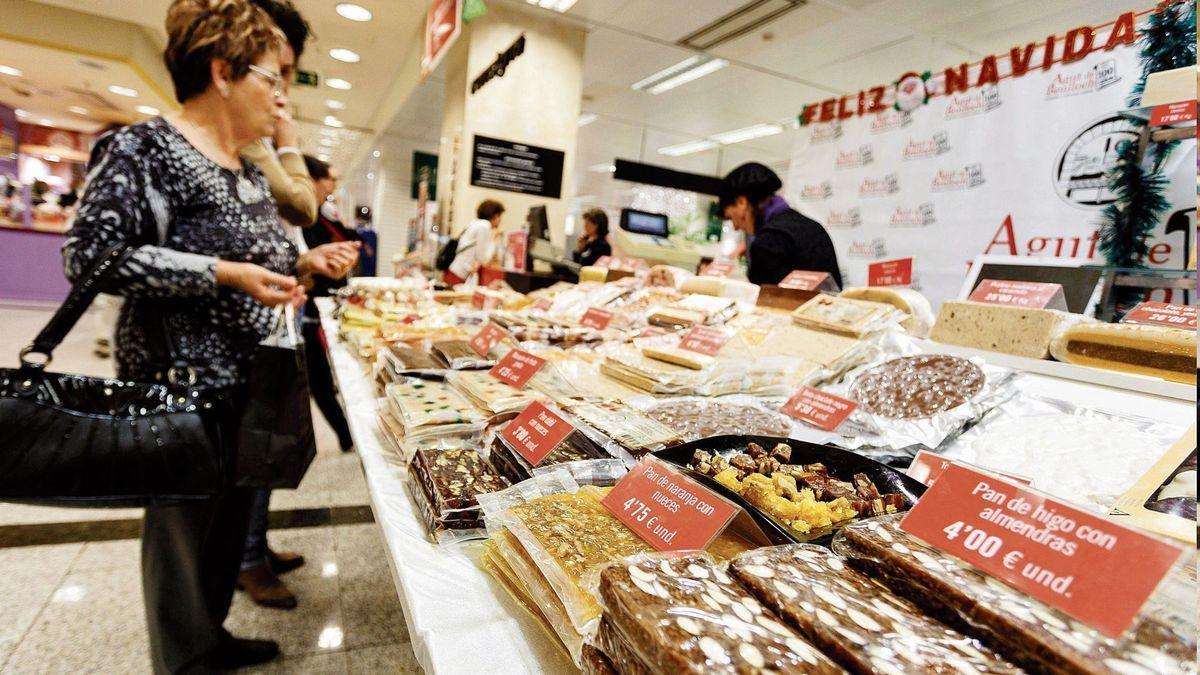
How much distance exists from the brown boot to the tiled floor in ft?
0.10

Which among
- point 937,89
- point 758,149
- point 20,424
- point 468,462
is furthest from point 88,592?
point 758,149

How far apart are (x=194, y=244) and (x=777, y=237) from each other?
8.70 feet

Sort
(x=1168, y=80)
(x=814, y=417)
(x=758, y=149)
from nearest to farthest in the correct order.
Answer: (x=814, y=417) < (x=1168, y=80) < (x=758, y=149)

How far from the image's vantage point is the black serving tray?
2.48 feet

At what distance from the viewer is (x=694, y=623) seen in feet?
1.70

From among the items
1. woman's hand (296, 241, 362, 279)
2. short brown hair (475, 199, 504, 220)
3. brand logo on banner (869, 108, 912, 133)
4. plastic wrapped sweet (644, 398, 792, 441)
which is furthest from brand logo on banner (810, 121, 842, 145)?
woman's hand (296, 241, 362, 279)

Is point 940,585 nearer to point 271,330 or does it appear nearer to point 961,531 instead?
point 961,531

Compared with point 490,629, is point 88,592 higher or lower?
lower

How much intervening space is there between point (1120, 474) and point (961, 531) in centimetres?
62

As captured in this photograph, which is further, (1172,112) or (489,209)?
(489,209)

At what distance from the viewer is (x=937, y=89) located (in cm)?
377

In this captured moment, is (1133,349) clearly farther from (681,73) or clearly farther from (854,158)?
(681,73)

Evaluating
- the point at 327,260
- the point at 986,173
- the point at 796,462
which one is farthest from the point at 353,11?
the point at 796,462

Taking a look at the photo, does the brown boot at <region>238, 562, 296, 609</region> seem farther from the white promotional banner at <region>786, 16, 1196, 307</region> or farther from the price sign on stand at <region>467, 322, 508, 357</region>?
the white promotional banner at <region>786, 16, 1196, 307</region>
